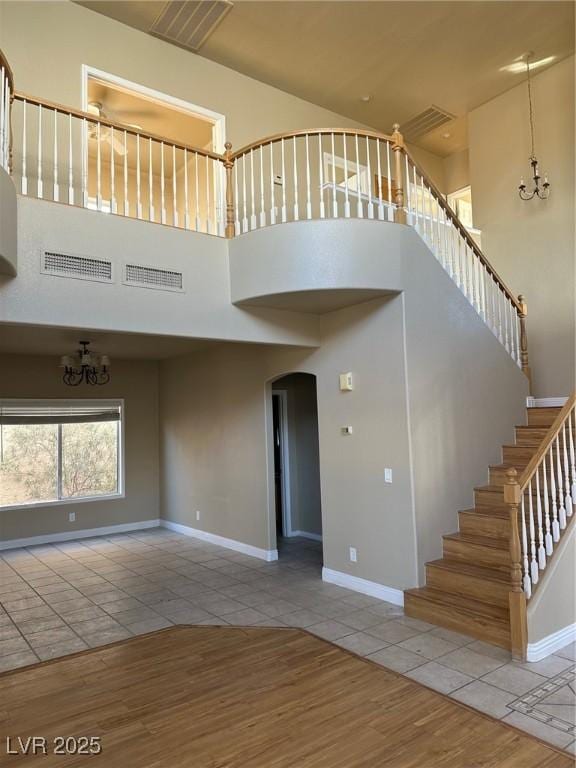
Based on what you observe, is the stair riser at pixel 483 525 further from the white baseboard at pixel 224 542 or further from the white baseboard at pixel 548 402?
the white baseboard at pixel 224 542

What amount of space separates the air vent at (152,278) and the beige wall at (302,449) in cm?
339

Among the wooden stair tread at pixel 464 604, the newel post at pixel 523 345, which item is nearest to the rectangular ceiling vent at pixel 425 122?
the newel post at pixel 523 345

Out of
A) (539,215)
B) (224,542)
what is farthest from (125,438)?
(539,215)

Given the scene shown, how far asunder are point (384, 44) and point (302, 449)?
17.6ft

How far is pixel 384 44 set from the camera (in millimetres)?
6246

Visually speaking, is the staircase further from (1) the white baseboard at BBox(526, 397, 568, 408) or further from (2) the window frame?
(2) the window frame

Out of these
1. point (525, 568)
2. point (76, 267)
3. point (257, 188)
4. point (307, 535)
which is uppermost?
point (257, 188)

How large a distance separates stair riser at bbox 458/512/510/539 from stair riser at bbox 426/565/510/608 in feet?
1.83

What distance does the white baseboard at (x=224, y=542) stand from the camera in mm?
6461

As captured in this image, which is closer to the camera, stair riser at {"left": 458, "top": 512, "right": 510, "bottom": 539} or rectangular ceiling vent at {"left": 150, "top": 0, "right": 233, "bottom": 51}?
stair riser at {"left": 458, "top": 512, "right": 510, "bottom": 539}

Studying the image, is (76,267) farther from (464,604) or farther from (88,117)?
(464,604)

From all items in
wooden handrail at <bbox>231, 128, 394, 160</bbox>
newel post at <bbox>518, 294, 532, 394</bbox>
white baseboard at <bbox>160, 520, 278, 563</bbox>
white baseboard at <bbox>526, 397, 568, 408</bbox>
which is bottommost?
white baseboard at <bbox>160, 520, 278, 563</bbox>

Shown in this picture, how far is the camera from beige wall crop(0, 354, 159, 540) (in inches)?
300

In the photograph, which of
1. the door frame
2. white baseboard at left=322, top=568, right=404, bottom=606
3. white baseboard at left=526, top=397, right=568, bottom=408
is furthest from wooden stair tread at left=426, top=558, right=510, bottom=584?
the door frame
